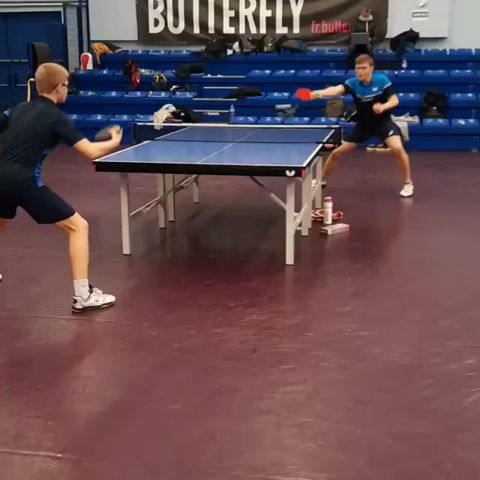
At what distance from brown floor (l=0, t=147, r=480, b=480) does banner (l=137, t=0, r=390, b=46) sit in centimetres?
772

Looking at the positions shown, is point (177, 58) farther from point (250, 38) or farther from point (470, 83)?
point (470, 83)

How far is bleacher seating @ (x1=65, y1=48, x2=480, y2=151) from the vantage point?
11882 mm

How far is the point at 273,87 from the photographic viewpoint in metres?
13.0

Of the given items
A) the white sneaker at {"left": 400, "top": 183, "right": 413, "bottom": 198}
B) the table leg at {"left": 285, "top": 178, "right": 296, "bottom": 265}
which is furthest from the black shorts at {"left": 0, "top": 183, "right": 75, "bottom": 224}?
the white sneaker at {"left": 400, "top": 183, "right": 413, "bottom": 198}

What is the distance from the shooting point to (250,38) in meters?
13.7

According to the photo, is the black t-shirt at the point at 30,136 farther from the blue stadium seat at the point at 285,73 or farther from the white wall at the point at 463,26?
the white wall at the point at 463,26

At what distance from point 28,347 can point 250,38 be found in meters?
10.7

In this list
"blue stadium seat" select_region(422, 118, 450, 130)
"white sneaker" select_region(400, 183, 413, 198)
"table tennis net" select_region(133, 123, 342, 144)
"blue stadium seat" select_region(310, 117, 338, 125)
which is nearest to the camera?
"table tennis net" select_region(133, 123, 342, 144)

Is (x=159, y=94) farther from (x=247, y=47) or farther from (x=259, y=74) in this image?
(x=247, y=47)

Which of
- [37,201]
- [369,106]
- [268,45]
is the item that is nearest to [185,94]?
[268,45]

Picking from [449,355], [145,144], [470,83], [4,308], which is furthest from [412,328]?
[470,83]

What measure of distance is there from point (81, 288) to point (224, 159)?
5.16 ft

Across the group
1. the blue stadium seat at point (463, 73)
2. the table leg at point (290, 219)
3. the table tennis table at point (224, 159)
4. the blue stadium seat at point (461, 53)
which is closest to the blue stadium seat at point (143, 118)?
the table tennis table at point (224, 159)

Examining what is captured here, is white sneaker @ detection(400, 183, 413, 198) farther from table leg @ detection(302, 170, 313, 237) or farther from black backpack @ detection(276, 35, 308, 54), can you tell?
black backpack @ detection(276, 35, 308, 54)
